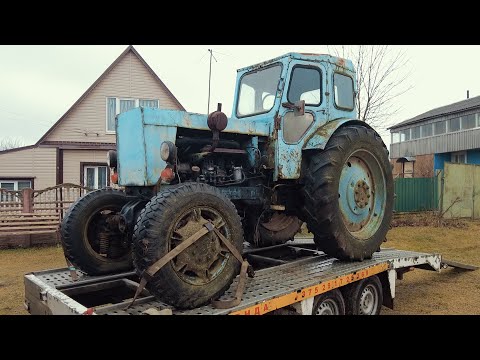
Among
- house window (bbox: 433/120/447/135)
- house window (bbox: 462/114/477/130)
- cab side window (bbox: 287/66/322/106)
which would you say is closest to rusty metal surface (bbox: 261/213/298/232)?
cab side window (bbox: 287/66/322/106)

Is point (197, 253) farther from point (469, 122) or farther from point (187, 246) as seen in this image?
point (469, 122)

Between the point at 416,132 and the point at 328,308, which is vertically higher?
the point at 416,132

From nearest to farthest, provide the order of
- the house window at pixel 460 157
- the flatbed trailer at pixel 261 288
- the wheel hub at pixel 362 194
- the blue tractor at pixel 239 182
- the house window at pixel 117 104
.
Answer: the flatbed trailer at pixel 261 288
the blue tractor at pixel 239 182
the wheel hub at pixel 362 194
the house window at pixel 117 104
the house window at pixel 460 157

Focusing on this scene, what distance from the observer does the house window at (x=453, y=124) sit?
3130cm

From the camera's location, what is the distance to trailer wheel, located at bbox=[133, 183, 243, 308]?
3518mm

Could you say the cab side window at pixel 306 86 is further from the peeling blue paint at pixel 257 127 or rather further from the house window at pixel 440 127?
the house window at pixel 440 127

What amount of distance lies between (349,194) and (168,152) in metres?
2.63

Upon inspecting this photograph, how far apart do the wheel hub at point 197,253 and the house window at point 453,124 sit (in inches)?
1276

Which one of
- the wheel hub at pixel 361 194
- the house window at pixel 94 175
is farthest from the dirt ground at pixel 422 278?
the house window at pixel 94 175

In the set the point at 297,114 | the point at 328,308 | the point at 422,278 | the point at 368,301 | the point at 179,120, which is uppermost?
the point at 297,114

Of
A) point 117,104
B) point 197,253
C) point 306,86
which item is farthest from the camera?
point 117,104

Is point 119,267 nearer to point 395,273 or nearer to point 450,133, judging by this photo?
point 395,273

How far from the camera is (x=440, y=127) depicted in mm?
33188

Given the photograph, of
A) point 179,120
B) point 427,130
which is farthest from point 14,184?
point 427,130
